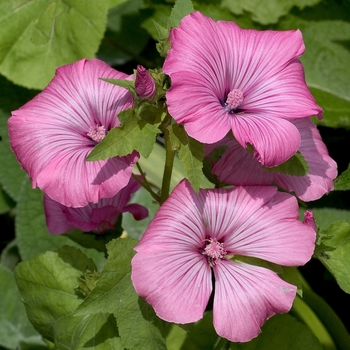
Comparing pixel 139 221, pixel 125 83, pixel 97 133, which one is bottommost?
pixel 139 221

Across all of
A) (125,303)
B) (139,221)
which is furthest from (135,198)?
(125,303)

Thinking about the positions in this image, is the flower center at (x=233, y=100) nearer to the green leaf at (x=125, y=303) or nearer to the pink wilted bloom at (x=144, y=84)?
the pink wilted bloom at (x=144, y=84)

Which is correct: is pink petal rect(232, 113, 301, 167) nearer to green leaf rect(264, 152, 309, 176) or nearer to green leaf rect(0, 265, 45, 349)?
green leaf rect(264, 152, 309, 176)

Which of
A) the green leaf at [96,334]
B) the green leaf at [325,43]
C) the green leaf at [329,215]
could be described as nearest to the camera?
the green leaf at [96,334]

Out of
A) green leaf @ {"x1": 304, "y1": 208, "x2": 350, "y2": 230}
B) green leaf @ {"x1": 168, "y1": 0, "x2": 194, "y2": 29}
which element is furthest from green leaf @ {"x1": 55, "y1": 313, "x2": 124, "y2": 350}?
green leaf @ {"x1": 304, "y1": 208, "x2": 350, "y2": 230}

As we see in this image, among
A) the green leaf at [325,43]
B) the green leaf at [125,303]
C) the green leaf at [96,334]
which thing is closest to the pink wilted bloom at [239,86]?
the green leaf at [125,303]

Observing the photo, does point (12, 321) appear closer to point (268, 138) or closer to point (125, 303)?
point (125, 303)
